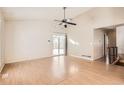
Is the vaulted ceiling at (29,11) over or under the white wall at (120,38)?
over

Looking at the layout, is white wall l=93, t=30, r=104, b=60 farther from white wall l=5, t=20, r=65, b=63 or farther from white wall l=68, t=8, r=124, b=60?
white wall l=5, t=20, r=65, b=63

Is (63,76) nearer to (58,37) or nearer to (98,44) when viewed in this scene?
(98,44)

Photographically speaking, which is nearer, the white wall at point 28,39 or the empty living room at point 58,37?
the empty living room at point 58,37

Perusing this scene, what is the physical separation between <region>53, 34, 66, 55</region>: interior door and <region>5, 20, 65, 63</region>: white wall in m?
0.64

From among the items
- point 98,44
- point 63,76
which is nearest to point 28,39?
point 63,76

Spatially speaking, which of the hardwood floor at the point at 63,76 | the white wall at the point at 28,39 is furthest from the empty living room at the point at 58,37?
the hardwood floor at the point at 63,76

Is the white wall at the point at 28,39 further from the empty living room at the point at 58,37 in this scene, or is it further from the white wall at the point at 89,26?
the white wall at the point at 89,26

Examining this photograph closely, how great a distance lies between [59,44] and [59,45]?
0.09m

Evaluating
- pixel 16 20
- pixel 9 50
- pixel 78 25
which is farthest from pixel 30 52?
pixel 78 25

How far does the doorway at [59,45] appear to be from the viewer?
912cm

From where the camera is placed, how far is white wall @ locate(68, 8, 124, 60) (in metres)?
5.57
